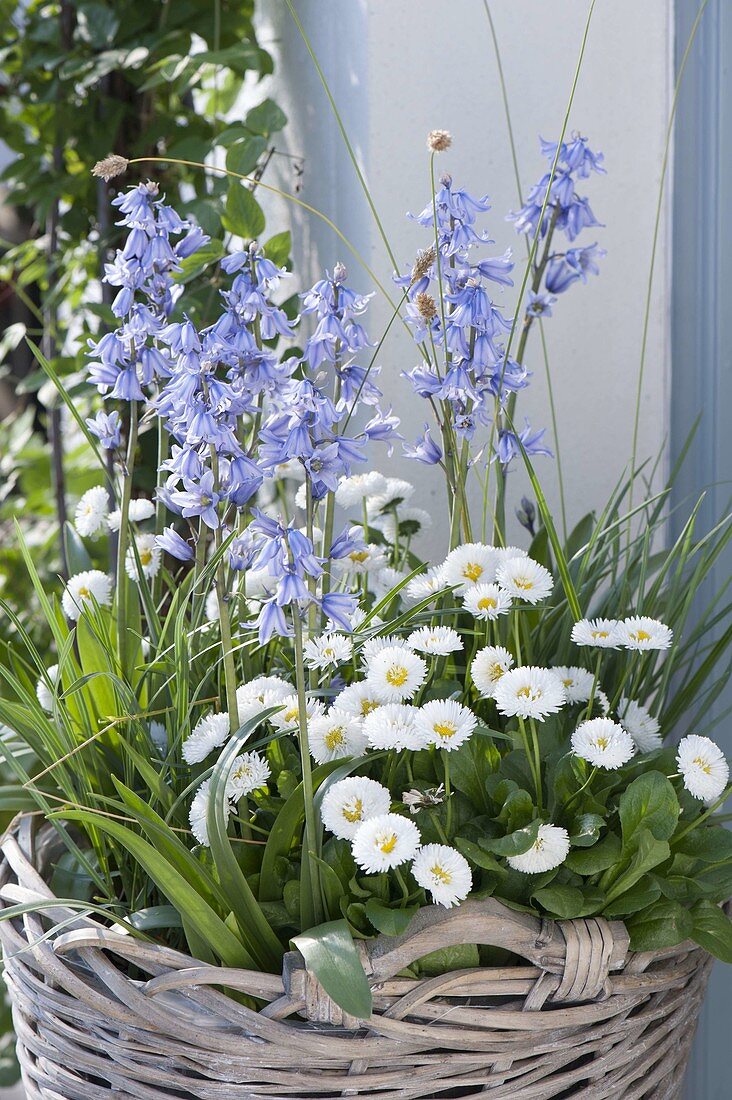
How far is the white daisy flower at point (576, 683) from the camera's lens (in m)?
0.65

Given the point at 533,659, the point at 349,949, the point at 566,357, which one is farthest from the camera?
the point at 566,357

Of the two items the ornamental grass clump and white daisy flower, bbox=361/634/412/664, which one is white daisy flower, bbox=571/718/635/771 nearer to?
the ornamental grass clump

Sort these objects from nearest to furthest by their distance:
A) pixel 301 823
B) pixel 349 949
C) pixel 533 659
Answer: pixel 349 949, pixel 301 823, pixel 533 659

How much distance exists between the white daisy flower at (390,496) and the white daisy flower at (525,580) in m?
0.16

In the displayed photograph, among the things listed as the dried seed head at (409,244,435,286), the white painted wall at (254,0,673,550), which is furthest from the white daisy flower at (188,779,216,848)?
the white painted wall at (254,0,673,550)

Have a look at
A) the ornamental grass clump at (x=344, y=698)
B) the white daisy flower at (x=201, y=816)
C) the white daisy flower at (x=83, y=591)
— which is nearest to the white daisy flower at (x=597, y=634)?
the ornamental grass clump at (x=344, y=698)

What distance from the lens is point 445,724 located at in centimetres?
55

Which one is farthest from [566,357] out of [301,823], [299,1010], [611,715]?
[299,1010]

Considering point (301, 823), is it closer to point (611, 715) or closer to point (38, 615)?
point (611, 715)

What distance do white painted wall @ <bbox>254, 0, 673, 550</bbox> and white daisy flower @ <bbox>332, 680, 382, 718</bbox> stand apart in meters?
0.34

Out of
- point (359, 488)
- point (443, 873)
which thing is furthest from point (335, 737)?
point (359, 488)

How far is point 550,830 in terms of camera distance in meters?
0.55

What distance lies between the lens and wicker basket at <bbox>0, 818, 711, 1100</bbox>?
0.51m

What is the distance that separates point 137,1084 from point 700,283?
0.76m
